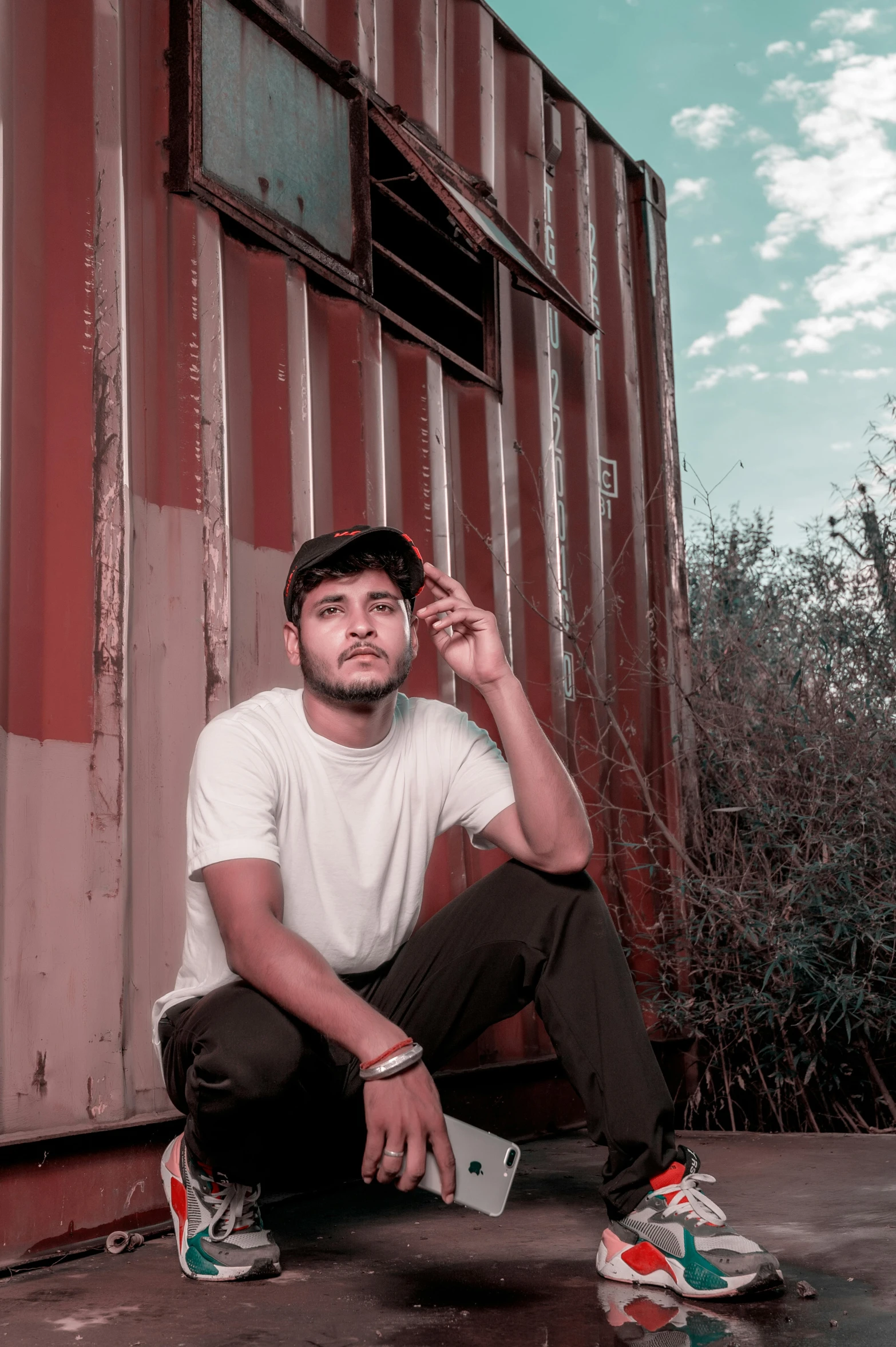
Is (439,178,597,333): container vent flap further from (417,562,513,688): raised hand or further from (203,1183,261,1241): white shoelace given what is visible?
(203,1183,261,1241): white shoelace

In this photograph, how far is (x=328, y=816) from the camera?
7.55 feet

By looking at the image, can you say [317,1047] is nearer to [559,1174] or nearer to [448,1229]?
[448,1229]

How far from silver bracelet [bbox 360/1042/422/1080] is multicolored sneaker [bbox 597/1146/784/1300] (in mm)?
537

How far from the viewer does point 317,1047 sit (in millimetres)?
2057

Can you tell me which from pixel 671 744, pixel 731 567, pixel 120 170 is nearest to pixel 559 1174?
pixel 671 744

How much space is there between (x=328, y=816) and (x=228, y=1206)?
731 mm

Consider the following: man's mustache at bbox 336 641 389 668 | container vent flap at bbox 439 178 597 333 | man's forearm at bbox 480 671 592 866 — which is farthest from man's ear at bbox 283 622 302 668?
container vent flap at bbox 439 178 597 333

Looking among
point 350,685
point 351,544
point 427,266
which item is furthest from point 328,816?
point 427,266

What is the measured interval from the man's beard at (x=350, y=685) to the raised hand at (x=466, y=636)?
9 centimetres

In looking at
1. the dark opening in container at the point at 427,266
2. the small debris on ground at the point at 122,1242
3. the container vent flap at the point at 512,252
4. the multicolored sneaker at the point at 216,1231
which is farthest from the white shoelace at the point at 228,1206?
the container vent flap at the point at 512,252

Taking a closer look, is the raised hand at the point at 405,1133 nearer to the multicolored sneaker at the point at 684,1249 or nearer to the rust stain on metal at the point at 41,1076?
the multicolored sneaker at the point at 684,1249

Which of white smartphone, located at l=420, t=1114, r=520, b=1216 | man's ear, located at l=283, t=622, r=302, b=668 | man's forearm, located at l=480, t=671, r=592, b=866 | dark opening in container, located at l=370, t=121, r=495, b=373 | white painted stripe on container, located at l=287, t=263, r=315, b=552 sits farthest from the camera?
dark opening in container, located at l=370, t=121, r=495, b=373

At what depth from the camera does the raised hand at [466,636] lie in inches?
92.4

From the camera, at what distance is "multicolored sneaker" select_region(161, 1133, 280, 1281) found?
2.09 m
